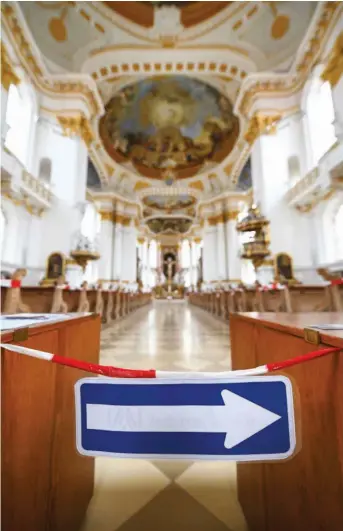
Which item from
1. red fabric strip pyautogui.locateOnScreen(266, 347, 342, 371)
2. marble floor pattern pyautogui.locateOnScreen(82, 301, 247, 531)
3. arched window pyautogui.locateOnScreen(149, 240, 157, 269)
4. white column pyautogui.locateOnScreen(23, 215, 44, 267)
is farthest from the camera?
arched window pyautogui.locateOnScreen(149, 240, 157, 269)

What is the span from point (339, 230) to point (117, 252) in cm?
1202

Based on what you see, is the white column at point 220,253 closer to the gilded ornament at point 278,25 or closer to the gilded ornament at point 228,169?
the gilded ornament at point 228,169

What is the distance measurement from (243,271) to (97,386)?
49.1ft

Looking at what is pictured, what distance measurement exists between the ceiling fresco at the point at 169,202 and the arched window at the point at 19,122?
12578mm

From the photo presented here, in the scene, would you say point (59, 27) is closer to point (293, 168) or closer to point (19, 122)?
point (19, 122)

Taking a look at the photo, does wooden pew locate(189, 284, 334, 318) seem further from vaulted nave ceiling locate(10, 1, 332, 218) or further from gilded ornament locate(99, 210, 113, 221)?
gilded ornament locate(99, 210, 113, 221)

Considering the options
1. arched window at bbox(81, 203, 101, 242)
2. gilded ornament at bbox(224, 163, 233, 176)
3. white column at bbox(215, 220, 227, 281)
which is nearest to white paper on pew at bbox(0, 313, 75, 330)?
arched window at bbox(81, 203, 101, 242)

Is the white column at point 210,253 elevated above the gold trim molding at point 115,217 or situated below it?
below

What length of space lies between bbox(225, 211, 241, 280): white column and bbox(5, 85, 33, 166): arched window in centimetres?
1103

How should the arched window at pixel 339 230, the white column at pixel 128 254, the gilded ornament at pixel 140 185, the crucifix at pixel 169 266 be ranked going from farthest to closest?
the crucifix at pixel 169 266
the gilded ornament at pixel 140 185
the white column at pixel 128 254
the arched window at pixel 339 230

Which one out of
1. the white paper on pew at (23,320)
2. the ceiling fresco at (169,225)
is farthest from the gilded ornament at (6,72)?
the ceiling fresco at (169,225)

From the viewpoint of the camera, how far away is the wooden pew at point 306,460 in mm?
573

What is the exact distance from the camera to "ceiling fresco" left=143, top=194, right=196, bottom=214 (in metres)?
21.4

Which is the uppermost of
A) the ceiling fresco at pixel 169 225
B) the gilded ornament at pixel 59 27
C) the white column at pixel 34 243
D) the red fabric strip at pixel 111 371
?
the gilded ornament at pixel 59 27
